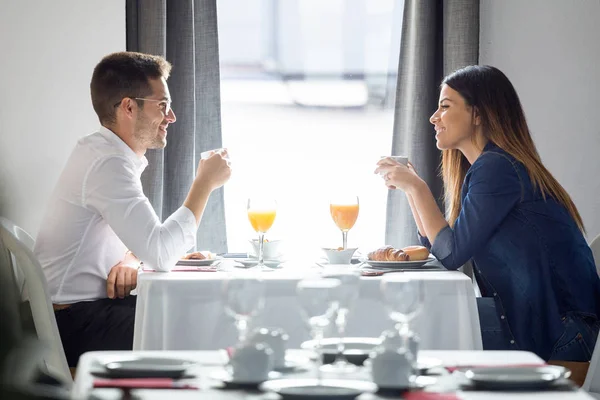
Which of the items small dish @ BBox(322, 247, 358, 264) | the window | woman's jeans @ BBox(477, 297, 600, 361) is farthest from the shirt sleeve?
the window

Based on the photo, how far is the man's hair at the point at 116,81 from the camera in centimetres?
263

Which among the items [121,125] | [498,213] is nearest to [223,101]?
[121,125]

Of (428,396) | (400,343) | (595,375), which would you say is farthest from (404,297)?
(595,375)

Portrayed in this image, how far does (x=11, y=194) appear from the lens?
14.5 inches

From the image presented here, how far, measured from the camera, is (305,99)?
3.79 meters

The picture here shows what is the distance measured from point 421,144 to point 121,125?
145cm

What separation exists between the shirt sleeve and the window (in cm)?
141

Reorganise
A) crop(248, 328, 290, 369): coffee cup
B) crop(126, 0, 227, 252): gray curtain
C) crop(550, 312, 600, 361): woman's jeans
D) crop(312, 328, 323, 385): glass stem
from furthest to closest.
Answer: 1. crop(126, 0, 227, 252): gray curtain
2. crop(550, 312, 600, 361): woman's jeans
3. crop(248, 328, 290, 369): coffee cup
4. crop(312, 328, 323, 385): glass stem

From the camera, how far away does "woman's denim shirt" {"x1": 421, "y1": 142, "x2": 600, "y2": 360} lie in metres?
2.29

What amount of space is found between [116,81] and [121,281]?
652 millimetres

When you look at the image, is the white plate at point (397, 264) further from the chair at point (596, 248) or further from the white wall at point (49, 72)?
the white wall at point (49, 72)

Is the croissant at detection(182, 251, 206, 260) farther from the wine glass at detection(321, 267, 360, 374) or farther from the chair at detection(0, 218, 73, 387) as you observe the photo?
the wine glass at detection(321, 267, 360, 374)

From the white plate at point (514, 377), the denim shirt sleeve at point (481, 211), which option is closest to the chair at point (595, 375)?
the denim shirt sleeve at point (481, 211)

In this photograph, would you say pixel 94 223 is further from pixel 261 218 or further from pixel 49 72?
pixel 49 72
